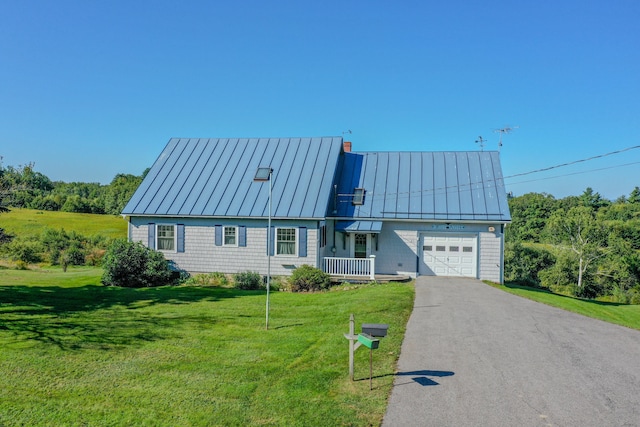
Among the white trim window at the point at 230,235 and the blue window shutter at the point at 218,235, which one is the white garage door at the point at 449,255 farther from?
the blue window shutter at the point at 218,235

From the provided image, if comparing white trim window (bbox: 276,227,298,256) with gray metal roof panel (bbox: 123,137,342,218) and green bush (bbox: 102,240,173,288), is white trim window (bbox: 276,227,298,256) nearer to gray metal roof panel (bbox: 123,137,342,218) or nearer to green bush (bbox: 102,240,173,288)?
gray metal roof panel (bbox: 123,137,342,218)

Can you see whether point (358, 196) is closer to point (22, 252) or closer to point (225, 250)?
point (225, 250)

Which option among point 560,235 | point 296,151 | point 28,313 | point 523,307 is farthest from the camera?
point 560,235

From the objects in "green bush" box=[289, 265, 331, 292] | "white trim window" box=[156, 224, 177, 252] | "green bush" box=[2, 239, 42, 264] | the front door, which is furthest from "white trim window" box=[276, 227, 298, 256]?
"green bush" box=[2, 239, 42, 264]

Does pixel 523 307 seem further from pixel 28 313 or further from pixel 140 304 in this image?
pixel 28 313

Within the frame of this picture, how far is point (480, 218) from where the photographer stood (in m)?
19.7

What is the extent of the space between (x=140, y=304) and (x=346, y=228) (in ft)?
30.2

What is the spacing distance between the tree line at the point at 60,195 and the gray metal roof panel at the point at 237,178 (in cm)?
524

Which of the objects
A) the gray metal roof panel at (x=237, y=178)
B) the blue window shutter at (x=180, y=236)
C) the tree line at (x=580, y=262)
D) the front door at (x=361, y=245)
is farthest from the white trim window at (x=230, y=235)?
the tree line at (x=580, y=262)

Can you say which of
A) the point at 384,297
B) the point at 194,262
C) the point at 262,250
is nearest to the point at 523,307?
the point at 384,297

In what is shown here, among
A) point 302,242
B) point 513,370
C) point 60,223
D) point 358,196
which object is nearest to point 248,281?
point 302,242

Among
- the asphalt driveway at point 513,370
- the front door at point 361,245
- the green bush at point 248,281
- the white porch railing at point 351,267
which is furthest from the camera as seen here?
the front door at point 361,245

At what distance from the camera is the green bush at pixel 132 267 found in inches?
744

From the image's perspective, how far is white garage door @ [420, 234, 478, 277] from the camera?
20.2 metres
